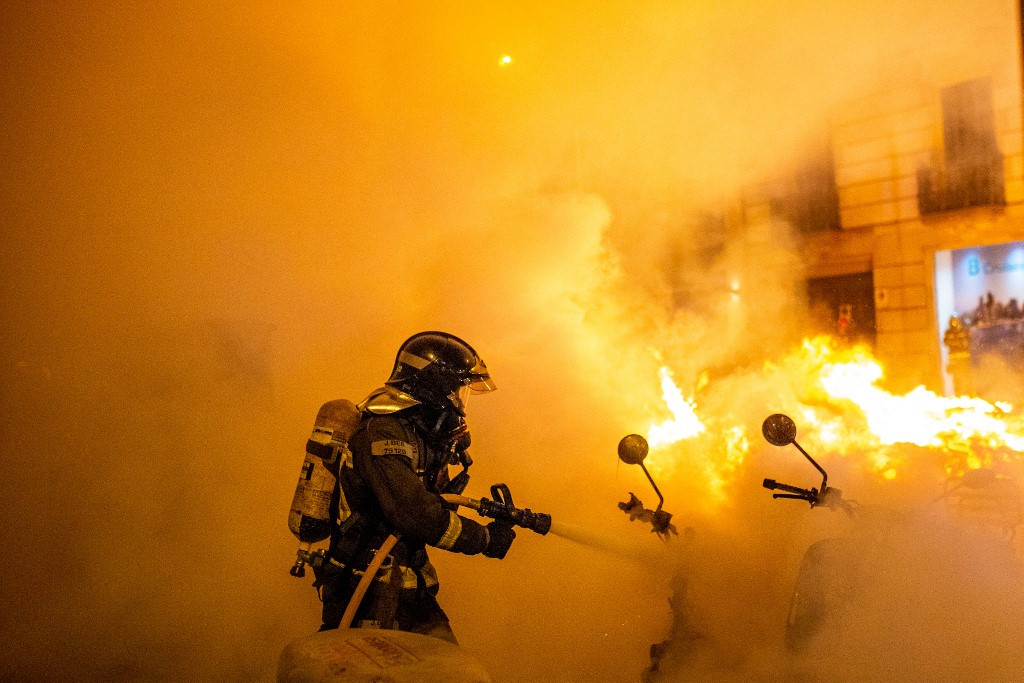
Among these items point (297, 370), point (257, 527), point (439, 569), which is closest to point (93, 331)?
point (297, 370)

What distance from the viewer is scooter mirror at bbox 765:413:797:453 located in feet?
10.2

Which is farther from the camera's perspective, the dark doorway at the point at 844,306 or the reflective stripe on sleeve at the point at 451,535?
the dark doorway at the point at 844,306

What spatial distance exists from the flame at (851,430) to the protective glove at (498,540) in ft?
6.14

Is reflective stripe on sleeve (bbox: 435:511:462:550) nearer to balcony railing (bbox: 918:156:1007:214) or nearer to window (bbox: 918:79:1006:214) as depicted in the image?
window (bbox: 918:79:1006:214)

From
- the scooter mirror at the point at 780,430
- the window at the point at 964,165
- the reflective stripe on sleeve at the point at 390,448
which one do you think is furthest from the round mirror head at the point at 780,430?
the window at the point at 964,165

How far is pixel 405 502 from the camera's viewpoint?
2531 mm

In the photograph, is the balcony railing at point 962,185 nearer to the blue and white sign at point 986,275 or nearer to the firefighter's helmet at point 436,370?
the blue and white sign at point 986,275

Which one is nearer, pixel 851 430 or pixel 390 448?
pixel 390 448

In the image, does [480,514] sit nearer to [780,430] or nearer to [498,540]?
[498,540]

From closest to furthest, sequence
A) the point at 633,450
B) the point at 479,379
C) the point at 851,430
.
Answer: the point at 479,379 → the point at 633,450 → the point at 851,430

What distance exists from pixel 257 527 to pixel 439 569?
4.00ft

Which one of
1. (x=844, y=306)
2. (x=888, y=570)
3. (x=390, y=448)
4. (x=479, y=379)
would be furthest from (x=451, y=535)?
(x=844, y=306)

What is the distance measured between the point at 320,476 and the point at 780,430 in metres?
1.88

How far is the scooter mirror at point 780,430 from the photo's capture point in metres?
3.09
